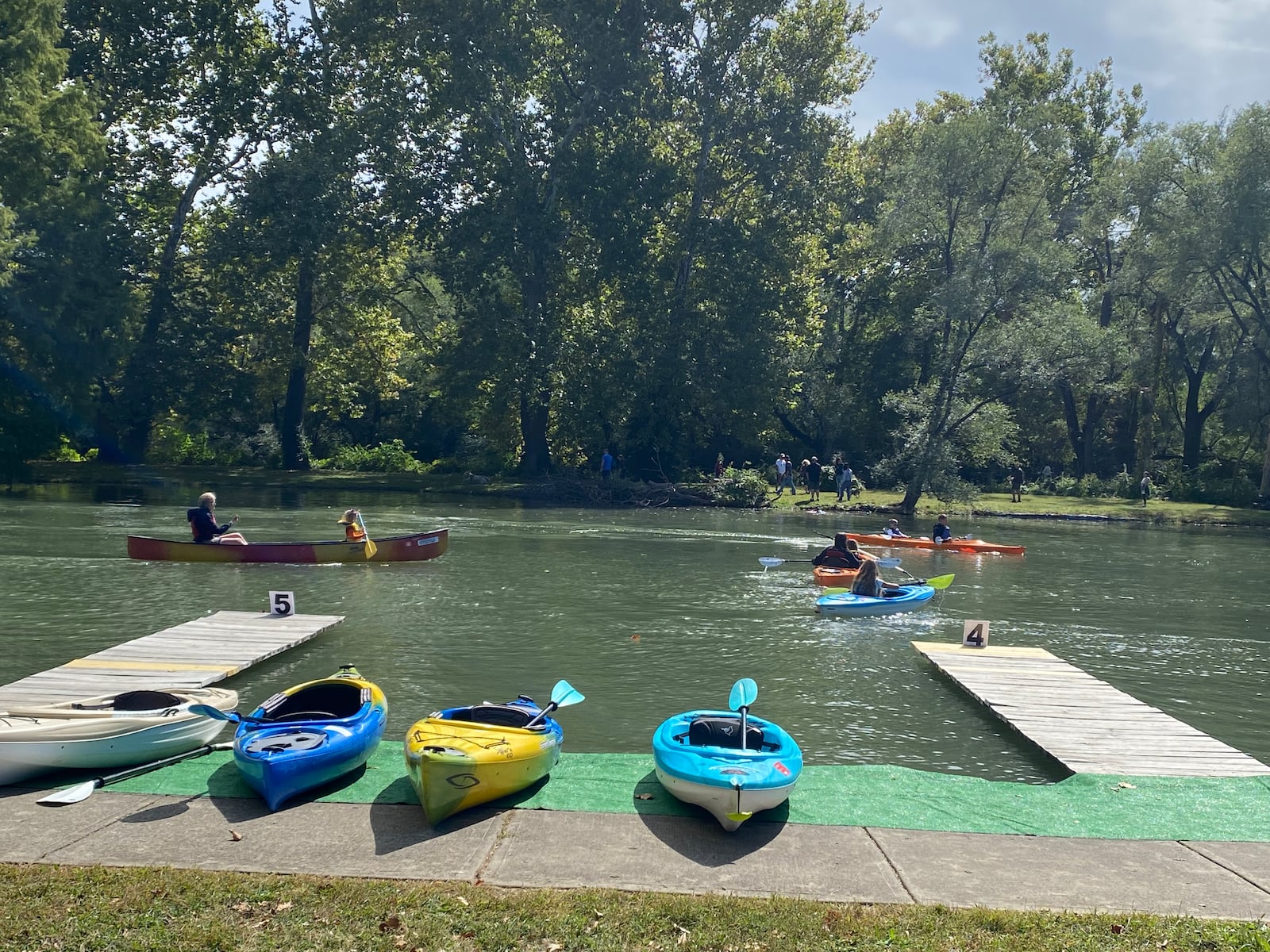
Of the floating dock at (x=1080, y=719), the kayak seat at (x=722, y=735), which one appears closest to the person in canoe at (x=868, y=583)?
the floating dock at (x=1080, y=719)

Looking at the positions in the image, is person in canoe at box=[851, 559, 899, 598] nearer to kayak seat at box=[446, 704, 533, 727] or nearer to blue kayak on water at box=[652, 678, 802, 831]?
blue kayak on water at box=[652, 678, 802, 831]

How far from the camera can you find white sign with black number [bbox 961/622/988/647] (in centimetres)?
1655

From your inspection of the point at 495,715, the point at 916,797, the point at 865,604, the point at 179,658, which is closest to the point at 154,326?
the point at 179,658

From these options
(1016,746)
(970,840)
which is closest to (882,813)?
(970,840)

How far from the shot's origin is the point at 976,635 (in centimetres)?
1658

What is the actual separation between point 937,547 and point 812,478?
1986cm

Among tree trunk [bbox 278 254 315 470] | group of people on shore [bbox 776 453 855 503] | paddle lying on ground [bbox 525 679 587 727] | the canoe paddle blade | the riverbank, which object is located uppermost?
tree trunk [bbox 278 254 315 470]

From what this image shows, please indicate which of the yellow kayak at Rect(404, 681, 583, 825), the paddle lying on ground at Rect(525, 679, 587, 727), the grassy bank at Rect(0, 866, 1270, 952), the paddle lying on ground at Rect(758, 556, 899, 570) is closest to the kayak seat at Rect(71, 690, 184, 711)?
the yellow kayak at Rect(404, 681, 583, 825)

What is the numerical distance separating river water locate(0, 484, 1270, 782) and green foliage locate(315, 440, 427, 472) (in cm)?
2347

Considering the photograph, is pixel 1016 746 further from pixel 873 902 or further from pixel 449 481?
pixel 449 481

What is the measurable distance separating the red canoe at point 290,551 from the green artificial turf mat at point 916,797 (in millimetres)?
15368

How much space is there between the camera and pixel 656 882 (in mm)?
7352

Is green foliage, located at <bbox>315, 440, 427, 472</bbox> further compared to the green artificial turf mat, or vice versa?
green foliage, located at <bbox>315, 440, 427, 472</bbox>

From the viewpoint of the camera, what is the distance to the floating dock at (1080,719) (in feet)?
35.9
